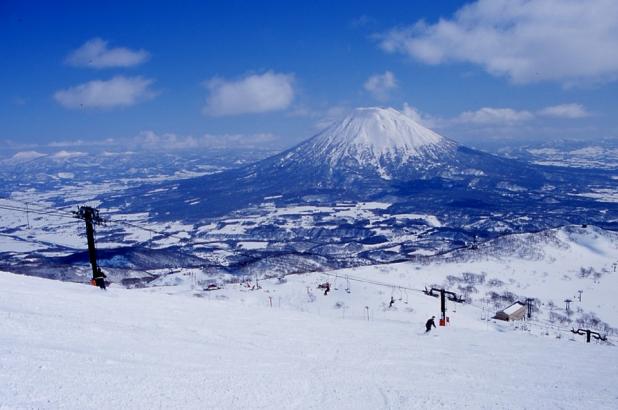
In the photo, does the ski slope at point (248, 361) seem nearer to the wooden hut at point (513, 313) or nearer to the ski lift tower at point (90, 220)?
the ski lift tower at point (90, 220)

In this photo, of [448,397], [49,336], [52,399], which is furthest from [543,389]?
[49,336]

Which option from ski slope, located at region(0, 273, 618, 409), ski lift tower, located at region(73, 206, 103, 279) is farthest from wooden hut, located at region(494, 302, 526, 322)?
ski lift tower, located at region(73, 206, 103, 279)

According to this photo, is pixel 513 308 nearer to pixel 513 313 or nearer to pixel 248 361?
pixel 513 313

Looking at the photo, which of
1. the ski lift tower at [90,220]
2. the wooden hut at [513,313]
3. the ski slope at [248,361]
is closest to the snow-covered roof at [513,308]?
the wooden hut at [513,313]

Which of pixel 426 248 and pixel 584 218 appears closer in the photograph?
pixel 426 248

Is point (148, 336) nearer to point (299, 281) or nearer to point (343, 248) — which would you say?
point (299, 281)

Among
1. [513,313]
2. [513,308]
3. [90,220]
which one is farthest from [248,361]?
[513,308]
